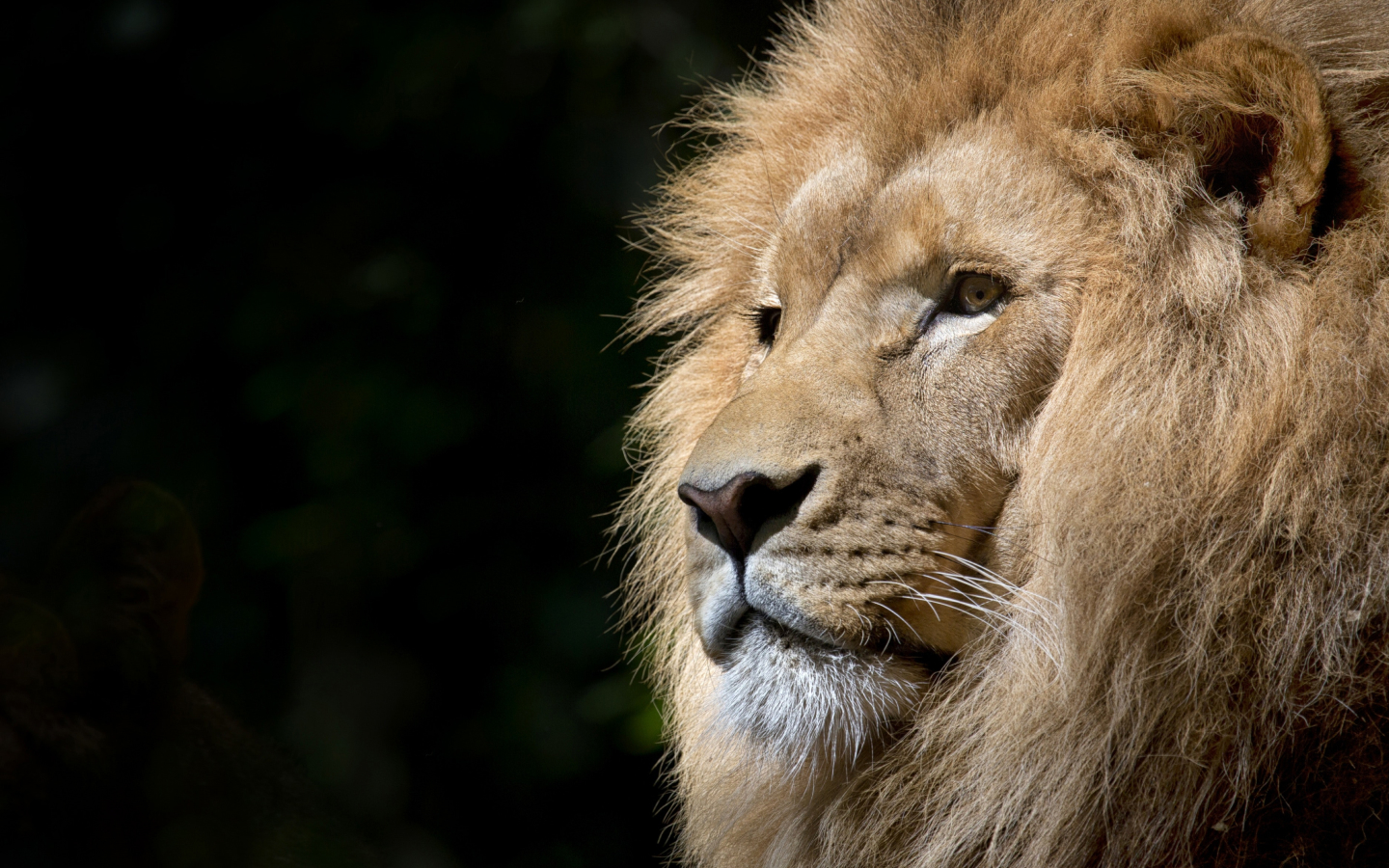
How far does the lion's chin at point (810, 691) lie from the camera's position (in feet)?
4.29

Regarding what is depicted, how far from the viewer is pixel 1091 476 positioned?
1.27 meters

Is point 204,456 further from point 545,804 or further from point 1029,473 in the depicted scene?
point 1029,473

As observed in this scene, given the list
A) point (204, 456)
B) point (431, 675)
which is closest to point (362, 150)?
point (204, 456)

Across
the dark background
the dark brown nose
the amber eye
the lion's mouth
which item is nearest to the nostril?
the dark brown nose

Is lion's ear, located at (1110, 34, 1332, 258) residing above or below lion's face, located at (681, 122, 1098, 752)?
above

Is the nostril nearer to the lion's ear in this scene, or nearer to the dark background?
the lion's ear

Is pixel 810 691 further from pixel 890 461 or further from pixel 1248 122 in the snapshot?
pixel 1248 122

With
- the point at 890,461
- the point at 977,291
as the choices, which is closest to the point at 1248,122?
the point at 977,291

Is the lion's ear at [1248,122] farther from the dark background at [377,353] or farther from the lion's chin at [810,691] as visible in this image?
the dark background at [377,353]

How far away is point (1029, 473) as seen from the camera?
133 centimetres

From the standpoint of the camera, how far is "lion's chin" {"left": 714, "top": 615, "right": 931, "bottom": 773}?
1.31 meters

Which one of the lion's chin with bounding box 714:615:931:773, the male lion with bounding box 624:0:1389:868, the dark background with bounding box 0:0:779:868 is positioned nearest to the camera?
the male lion with bounding box 624:0:1389:868

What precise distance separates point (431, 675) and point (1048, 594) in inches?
56.0

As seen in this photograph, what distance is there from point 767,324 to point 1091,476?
2.21ft
